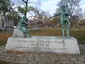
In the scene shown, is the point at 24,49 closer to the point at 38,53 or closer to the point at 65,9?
the point at 38,53

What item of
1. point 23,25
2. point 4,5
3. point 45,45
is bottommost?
point 45,45

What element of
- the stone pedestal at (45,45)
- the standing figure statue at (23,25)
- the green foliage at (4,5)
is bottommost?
the stone pedestal at (45,45)

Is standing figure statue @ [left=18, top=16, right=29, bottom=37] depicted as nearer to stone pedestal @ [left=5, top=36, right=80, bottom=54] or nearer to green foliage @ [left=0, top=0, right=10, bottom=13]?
stone pedestal @ [left=5, top=36, right=80, bottom=54]

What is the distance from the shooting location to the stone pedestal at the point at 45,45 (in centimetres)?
721

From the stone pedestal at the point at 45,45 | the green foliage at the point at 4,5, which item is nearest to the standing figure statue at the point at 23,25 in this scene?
the stone pedestal at the point at 45,45

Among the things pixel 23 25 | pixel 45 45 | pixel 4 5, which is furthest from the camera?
pixel 4 5

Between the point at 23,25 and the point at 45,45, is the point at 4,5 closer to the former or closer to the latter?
the point at 23,25

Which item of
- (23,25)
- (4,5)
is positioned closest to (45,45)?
(23,25)

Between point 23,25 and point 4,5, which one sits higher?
point 4,5

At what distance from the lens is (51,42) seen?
7387 mm

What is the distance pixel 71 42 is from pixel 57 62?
184cm

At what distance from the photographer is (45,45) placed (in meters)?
7.43

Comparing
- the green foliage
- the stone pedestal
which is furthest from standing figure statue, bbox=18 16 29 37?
the green foliage

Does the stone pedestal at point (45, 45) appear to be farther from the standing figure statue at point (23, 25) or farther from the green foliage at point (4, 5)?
the green foliage at point (4, 5)
